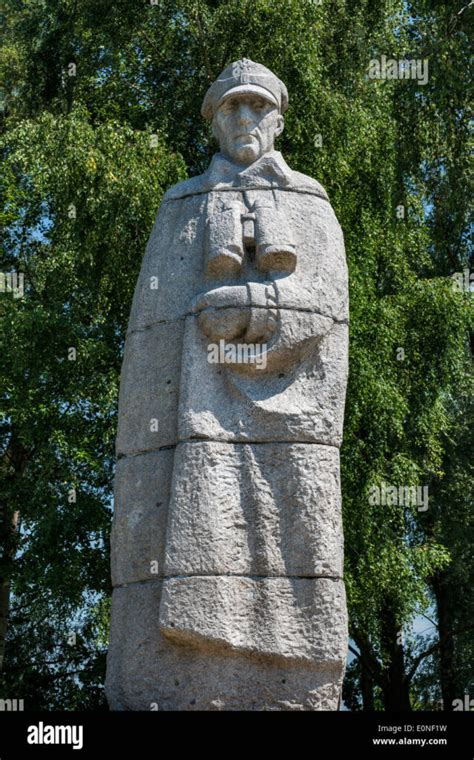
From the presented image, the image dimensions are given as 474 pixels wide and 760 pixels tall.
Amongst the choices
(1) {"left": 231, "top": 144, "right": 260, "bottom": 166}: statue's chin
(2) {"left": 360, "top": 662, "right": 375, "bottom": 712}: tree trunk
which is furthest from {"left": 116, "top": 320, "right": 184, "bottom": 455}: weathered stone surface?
(2) {"left": 360, "top": 662, "right": 375, "bottom": 712}: tree trunk

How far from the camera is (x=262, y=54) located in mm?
18500

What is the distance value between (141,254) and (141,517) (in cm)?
950

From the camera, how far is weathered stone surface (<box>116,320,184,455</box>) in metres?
8.19

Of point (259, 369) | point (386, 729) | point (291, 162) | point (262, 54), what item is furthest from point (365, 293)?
point (386, 729)

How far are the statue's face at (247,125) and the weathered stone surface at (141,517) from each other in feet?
6.85

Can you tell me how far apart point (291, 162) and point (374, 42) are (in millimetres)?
2594

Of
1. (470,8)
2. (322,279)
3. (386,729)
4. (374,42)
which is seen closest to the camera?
(386,729)

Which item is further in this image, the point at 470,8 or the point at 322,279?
the point at 470,8

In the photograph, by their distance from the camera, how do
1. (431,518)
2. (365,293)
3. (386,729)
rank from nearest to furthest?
(386,729), (365,293), (431,518)

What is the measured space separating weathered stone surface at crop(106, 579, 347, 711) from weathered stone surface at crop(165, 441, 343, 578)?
17 cm

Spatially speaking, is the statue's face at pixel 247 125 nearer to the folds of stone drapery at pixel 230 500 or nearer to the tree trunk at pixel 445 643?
the folds of stone drapery at pixel 230 500

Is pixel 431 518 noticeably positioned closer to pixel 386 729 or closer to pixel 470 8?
pixel 470 8

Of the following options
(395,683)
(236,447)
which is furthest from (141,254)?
(236,447)

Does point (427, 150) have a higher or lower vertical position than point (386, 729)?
higher
